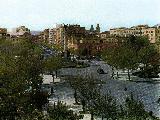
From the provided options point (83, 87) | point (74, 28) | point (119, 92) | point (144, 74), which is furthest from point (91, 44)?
point (83, 87)

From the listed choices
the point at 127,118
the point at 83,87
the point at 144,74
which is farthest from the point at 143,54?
the point at 127,118

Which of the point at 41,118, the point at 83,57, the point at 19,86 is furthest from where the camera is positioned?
the point at 83,57

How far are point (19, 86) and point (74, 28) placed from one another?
140923 mm

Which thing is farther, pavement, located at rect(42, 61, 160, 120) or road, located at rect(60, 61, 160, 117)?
pavement, located at rect(42, 61, 160, 120)

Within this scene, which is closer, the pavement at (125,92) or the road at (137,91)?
the road at (137,91)

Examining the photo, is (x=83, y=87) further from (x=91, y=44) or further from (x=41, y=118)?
(x=91, y=44)

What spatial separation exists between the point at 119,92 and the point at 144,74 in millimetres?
22412

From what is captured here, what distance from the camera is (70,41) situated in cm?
16775

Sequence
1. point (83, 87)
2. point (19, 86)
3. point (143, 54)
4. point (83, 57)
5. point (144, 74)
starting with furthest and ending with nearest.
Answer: point (83, 57)
point (143, 54)
point (144, 74)
point (83, 87)
point (19, 86)

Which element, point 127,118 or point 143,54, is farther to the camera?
point 143,54

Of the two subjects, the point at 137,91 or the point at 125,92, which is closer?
the point at 125,92

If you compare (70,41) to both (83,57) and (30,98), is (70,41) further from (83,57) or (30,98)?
(30,98)

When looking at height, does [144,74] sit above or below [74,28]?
below

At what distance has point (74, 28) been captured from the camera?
176500mm
